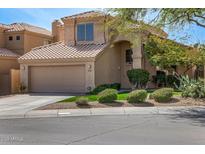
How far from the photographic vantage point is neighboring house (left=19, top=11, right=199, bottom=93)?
2616cm

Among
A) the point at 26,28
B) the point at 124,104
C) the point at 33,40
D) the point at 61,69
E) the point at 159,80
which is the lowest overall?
the point at 124,104

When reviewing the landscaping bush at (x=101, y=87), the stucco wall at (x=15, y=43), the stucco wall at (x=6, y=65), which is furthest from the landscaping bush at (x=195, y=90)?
the stucco wall at (x=15, y=43)

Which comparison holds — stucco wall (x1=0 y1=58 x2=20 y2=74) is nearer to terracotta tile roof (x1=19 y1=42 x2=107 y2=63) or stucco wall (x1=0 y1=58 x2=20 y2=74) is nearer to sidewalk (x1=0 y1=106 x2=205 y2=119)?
terracotta tile roof (x1=19 y1=42 x2=107 y2=63)

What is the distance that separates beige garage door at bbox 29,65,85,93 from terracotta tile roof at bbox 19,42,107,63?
0.77 m

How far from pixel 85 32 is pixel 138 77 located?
5.36 m

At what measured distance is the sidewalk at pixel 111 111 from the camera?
51.4 feet

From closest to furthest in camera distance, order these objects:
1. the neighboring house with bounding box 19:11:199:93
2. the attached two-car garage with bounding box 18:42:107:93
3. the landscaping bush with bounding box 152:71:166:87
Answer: the attached two-car garage with bounding box 18:42:107:93
the neighboring house with bounding box 19:11:199:93
the landscaping bush with bounding box 152:71:166:87

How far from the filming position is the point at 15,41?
1368 inches

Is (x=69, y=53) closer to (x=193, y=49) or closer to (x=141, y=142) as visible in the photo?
(x=193, y=49)

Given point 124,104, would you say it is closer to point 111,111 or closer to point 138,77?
point 111,111

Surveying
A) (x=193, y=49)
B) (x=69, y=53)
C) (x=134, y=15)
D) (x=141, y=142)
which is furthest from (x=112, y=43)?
(x=141, y=142)

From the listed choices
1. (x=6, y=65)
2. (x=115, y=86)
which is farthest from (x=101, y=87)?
(x=6, y=65)

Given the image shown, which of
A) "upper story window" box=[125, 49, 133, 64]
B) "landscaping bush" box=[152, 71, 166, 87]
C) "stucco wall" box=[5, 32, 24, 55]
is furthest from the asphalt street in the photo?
"stucco wall" box=[5, 32, 24, 55]

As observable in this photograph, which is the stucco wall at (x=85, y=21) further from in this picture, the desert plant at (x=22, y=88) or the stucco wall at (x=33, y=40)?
the stucco wall at (x=33, y=40)
